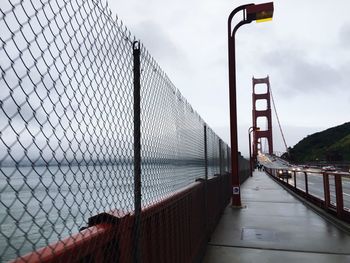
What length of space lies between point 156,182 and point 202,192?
2.58 meters

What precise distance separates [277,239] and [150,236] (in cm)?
389

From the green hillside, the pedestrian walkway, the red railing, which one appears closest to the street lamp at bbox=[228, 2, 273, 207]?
the pedestrian walkway

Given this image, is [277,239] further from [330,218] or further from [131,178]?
[131,178]

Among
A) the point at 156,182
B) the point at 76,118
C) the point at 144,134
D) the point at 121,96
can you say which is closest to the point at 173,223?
the point at 156,182

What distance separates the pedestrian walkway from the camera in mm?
5070

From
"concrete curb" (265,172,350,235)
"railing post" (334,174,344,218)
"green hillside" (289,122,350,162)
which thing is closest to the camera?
"concrete curb" (265,172,350,235)

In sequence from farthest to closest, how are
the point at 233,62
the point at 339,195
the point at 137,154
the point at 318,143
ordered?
the point at 318,143 < the point at 233,62 < the point at 339,195 < the point at 137,154

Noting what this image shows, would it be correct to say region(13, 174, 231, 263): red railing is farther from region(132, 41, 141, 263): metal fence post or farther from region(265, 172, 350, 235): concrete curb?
region(265, 172, 350, 235): concrete curb

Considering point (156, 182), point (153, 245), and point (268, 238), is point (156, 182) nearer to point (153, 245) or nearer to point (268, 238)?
point (153, 245)

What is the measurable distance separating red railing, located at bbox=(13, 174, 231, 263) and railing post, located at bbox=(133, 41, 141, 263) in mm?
57

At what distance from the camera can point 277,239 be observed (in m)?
6.14

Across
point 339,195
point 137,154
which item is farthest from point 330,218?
point 137,154

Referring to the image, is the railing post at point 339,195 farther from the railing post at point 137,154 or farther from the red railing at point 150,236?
the railing post at point 137,154

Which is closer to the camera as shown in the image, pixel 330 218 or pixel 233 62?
pixel 330 218
